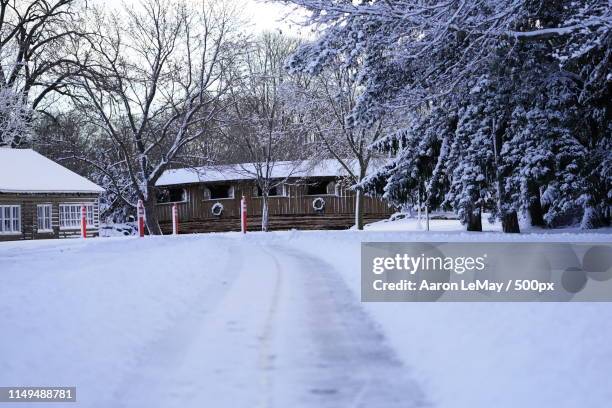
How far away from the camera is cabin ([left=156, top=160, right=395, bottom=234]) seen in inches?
1633

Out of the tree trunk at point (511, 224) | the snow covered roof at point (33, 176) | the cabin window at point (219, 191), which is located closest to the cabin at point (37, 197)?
the snow covered roof at point (33, 176)

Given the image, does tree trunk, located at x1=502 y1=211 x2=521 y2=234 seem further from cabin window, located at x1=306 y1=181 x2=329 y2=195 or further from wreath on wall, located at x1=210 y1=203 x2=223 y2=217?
wreath on wall, located at x1=210 y1=203 x2=223 y2=217

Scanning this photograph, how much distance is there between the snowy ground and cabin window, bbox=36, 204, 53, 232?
2376 centimetres

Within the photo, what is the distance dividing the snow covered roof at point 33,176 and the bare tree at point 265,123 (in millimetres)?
9608

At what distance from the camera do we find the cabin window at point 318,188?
43500 mm

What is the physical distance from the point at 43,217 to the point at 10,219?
1730mm

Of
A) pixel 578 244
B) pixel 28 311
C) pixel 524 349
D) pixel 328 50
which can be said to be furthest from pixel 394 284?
pixel 328 50

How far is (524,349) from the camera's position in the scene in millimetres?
5266

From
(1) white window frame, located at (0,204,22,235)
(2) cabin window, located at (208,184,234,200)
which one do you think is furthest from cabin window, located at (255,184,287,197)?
(1) white window frame, located at (0,204,22,235)

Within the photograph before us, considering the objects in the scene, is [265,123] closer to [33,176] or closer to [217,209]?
[217,209]

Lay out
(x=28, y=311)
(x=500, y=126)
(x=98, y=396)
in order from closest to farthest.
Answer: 1. (x=98, y=396)
2. (x=28, y=311)
3. (x=500, y=126)

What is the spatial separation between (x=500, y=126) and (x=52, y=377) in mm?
14918

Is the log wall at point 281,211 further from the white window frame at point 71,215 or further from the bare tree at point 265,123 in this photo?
the white window frame at point 71,215

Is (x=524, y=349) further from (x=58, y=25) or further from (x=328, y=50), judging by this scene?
(x=58, y=25)
